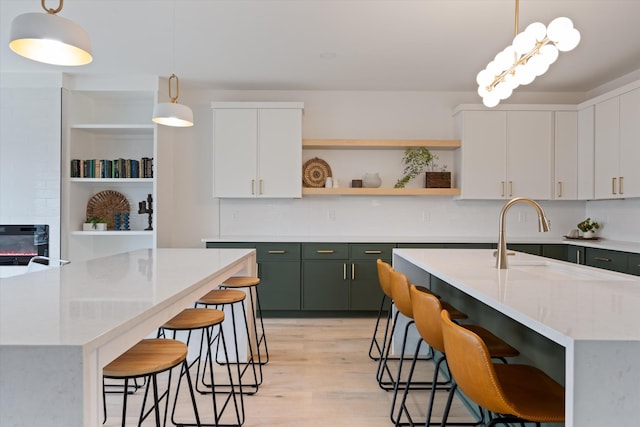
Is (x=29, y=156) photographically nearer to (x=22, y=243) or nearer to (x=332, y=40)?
(x=22, y=243)

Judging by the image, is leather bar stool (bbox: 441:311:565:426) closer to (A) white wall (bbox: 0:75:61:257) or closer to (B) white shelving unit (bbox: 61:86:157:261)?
(B) white shelving unit (bbox: 61:86:157:261)

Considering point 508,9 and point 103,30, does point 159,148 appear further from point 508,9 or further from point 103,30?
point 508,9

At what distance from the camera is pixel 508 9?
285 centimetres

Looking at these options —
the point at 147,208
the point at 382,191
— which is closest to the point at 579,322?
the point at 382,191

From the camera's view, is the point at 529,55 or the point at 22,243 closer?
the point at 529,55

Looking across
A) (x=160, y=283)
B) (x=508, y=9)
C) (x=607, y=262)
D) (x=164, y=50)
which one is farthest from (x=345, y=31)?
(x=607, y=262)

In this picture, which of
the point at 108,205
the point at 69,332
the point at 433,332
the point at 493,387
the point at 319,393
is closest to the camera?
the point at 69,332

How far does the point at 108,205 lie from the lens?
468cm

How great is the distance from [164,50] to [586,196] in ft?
15.5

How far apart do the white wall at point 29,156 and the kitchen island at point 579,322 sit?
402 centimetres

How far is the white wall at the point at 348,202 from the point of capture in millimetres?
4836

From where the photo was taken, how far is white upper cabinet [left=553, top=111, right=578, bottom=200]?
14.8ft

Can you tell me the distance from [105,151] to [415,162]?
12.5 feet

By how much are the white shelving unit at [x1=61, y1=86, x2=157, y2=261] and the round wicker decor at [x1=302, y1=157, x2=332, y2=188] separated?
67.6 inches
